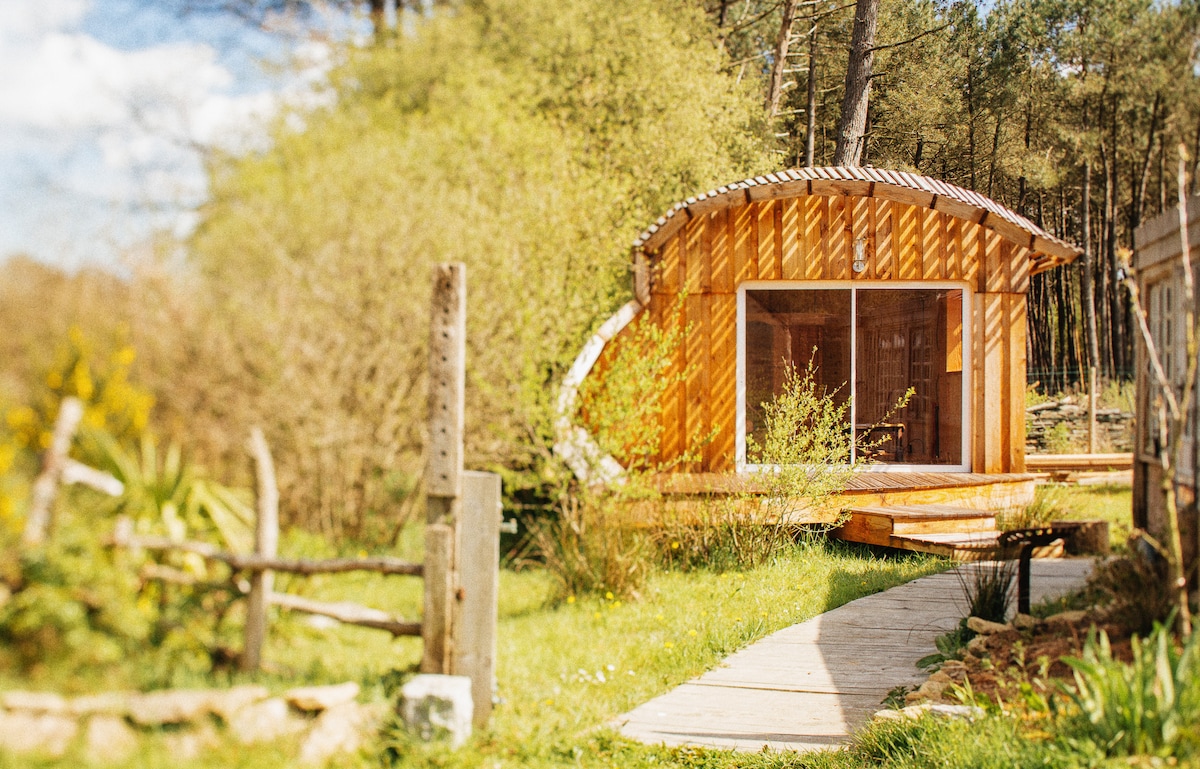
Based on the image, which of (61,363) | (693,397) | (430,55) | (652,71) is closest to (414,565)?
(61,363)

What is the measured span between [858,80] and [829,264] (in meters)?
1.07

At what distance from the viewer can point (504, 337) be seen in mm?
6938

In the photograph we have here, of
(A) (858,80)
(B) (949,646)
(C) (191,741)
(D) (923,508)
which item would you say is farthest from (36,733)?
(A) (858,80)

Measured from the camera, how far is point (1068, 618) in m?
3.29

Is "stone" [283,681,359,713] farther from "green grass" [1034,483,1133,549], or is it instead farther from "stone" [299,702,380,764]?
"green grass" [1034,483,1133,549]

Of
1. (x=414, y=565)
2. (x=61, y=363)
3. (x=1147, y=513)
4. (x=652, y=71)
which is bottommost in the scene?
(x=414, y=565)

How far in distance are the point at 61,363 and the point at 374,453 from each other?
8.80 feet

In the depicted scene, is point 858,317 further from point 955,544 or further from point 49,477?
point 49,477

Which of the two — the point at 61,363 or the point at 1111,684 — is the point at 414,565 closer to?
the point at 61,363

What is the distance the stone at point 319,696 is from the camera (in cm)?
309

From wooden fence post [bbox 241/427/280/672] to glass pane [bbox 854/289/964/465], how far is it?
3.19m

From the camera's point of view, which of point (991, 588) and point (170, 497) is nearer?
point (170, 497)

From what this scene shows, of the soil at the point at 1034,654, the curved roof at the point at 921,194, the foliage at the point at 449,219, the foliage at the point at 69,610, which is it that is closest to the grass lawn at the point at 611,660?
the foliage at the point at 69,610

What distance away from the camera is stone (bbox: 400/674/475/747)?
3320 millimetres
